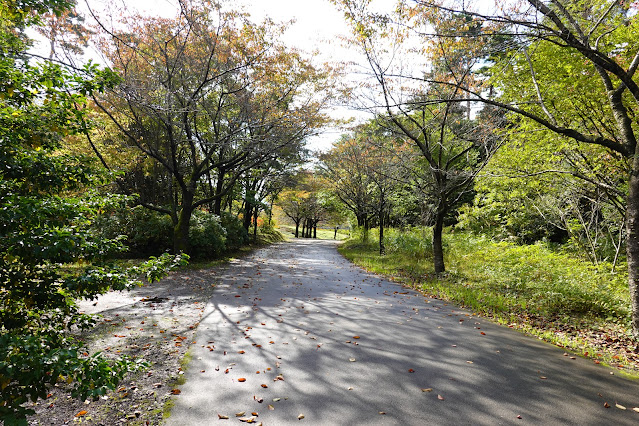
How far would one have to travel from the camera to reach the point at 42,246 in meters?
2.18

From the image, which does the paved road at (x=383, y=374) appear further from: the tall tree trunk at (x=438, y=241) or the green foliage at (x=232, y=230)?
the green foliage at (x=232, y=230)

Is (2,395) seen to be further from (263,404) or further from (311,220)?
(311,220)

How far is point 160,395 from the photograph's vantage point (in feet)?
10.8

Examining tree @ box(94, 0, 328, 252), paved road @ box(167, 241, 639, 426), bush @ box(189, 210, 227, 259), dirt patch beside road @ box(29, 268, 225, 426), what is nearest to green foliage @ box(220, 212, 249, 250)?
bush @ box(189, 210, 227, 259)

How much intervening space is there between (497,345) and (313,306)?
3.53 meters

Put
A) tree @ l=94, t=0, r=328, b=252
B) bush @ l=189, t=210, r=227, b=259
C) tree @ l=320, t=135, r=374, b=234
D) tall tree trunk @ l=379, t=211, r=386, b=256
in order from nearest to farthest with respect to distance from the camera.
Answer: tree @ l=94, t=0, r=328, b=252 < bush @ l=189, t=210, r=227, b=259 < tall tree trunk @ l=379, t=211, r=386, b=256 < tree @ l=320, t=135, r=374, b=234

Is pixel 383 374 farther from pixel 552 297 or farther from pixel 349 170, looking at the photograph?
pixel 349 170

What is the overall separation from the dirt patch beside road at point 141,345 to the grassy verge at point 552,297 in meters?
5.69

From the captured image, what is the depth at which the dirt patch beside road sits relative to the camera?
2.96 metres

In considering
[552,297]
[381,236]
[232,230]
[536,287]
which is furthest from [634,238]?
[232,230]

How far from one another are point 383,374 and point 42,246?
11.7 ft

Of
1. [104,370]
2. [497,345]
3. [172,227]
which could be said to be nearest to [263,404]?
[104,370]

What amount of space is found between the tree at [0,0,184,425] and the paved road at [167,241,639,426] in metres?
1.31

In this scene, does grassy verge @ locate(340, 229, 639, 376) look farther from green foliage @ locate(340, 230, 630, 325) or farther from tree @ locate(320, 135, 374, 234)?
tree @ locate(320, 135, 374, 234)
